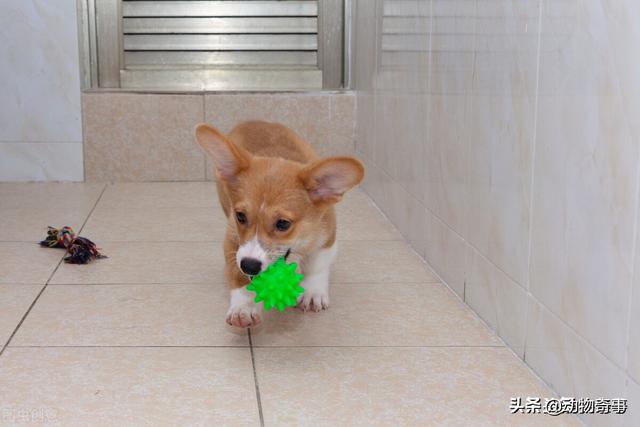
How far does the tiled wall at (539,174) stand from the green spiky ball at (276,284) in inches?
21.1

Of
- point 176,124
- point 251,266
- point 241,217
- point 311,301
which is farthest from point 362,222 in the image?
point 251,266

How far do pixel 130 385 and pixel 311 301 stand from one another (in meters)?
0.69

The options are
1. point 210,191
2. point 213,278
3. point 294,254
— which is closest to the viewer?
point 294,254

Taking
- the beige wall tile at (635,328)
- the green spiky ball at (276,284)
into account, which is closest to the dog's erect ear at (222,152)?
the green spiky ball at (276,284)

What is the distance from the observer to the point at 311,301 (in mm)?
2385

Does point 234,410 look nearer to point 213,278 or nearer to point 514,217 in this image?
point 514,217

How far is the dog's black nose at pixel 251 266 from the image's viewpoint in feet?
6.31

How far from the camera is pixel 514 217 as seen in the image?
204cm

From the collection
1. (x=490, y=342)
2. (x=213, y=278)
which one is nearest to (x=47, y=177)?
(x=213, y=278)

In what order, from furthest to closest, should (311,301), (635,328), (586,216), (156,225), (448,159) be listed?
1. (156,225)
2. (448,159)
3. (311,301)
4. (586,216)
5. (635,328)

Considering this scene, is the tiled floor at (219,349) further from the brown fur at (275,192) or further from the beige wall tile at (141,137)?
the beige wall tile at (141,137)

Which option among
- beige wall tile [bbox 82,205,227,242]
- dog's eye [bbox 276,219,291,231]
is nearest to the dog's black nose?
dog's eye [bbox 276,219,291,231]

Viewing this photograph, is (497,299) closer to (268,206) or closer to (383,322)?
(383,322)

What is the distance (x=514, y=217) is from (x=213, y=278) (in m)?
1.03
